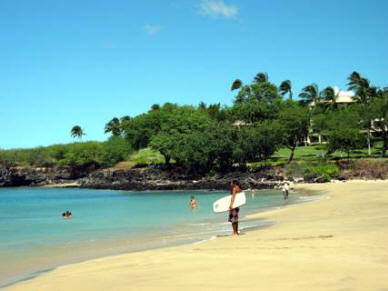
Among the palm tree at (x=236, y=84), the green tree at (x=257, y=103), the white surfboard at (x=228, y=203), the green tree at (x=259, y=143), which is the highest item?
the palm tree at (x=236, y=84)

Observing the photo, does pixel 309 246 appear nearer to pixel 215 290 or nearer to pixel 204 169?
pixel 215 290

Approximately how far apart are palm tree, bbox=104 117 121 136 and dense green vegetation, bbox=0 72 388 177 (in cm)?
4003

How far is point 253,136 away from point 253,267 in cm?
6615

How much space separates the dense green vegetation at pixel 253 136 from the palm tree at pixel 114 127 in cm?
4003

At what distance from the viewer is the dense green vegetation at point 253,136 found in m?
72.4

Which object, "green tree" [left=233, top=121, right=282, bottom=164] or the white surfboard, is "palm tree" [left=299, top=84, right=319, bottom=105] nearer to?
"green tree" [left=233, top=121, right=282, bottom=164]

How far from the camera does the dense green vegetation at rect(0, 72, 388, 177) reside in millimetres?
72438

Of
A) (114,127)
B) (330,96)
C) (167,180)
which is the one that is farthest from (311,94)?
(114,127)

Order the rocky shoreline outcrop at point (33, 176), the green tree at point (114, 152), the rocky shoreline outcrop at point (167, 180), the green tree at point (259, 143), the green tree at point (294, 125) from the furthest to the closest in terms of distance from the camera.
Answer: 1. the rocky shoreline outcrop at point (33, 176)
2. the green tree at point (114, 152)
3. the green tree at point (294, 125)
4. the green tree at point (259, 143)
5. the rocky shoreline outcrop at point (167, 180)

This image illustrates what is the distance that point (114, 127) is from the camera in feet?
513

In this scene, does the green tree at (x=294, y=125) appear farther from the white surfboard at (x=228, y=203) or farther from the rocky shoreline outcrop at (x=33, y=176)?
the white surfboard at (x=228, y=203)

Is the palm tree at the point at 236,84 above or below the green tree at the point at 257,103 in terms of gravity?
above

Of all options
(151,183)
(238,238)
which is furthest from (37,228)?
(151,183)

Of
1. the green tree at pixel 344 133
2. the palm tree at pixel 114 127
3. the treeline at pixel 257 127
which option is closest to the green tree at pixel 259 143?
the treeline at pixel 257 127
